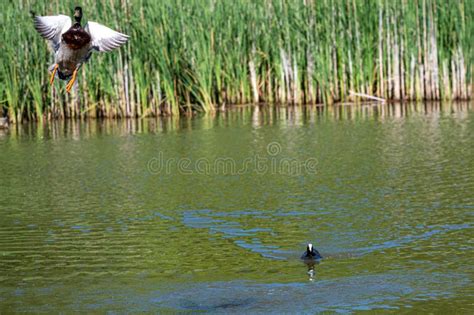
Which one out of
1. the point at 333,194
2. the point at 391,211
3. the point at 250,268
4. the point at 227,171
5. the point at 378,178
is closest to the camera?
the point at 250,268

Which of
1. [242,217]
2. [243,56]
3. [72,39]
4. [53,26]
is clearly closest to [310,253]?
[242,217]

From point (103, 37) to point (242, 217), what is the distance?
203 centimetres

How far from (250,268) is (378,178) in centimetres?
369

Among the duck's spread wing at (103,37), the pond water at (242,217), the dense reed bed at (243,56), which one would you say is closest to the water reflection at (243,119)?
the pond water at (242,217)

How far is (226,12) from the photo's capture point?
17312 mm

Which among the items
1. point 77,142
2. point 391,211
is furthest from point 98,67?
point 391,211

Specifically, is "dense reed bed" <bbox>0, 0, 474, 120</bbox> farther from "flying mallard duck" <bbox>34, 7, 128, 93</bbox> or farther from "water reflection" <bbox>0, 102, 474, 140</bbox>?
"flying mallard duck" <bbox>34, 7, 128, 93</bbox>

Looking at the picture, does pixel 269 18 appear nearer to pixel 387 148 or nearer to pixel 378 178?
pixel 387 148

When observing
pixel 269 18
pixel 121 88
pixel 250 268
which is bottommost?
pixel 250 268

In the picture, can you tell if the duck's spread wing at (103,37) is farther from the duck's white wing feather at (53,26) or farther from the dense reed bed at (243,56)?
the dense reed bed at (243,56)

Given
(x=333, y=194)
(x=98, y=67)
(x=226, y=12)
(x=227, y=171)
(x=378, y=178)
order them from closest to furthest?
(x=333, y=194)
(x=378, y=178)
(x=227, y=171)
(x=98, y=67)
(x=226, y=12)

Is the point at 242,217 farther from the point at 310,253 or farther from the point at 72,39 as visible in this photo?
the point at 72,39

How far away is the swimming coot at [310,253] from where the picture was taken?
745 cm

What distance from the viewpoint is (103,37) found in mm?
8898
